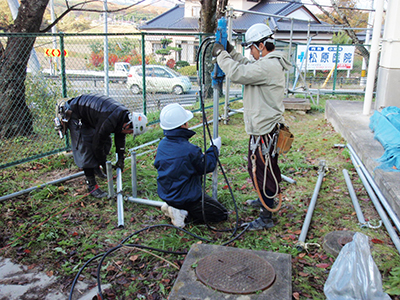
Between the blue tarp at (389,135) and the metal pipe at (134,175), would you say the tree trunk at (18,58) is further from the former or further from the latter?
the blue tarp at (389,135)

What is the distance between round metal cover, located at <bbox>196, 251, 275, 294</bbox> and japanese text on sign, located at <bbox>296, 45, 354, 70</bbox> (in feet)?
49.8

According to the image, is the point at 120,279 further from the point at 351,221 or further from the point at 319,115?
the point at 319,115

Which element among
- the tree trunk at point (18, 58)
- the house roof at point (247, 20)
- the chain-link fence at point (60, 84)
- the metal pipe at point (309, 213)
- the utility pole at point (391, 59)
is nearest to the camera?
the metal pipe at point (309, 213)

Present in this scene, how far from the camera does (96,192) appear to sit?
4.80 metres

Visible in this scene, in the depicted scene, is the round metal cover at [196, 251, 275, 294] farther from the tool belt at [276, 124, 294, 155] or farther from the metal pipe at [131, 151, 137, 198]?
the metal pipe at [131, 151, 137, 198]

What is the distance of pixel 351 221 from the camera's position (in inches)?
157

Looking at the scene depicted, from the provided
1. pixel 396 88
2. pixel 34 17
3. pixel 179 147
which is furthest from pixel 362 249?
pixel 34 17

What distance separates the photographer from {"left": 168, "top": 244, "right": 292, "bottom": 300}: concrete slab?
2.63 m

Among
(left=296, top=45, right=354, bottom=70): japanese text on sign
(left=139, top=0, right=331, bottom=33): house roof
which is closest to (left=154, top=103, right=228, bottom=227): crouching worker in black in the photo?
(left=296, top=45, right=354, bottom=70): japanese text on sign

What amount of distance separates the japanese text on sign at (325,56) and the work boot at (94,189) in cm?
1418

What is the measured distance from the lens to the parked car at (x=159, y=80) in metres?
8.03

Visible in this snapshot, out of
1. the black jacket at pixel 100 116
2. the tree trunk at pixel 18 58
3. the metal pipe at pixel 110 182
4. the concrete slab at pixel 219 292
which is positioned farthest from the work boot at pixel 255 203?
the tree trunk at pixel 18 58

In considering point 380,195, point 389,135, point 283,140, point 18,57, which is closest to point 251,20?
point 18,57

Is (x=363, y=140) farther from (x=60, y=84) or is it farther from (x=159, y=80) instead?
(x=60, y=84)
